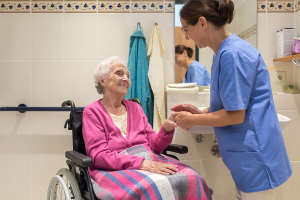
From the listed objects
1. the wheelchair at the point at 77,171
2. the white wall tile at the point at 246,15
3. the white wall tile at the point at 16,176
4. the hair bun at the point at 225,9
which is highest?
the white wall tile at the point at 246,15

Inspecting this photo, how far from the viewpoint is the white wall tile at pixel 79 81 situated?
2.28 metres

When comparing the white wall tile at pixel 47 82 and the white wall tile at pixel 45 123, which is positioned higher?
the white wall tile at pixel 47 82

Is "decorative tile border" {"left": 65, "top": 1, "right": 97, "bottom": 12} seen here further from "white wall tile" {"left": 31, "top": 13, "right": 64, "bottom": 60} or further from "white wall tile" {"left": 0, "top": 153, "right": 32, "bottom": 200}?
"white wall tile" {"left": 0, "top": 153, "right": 32, "bottom": 200}

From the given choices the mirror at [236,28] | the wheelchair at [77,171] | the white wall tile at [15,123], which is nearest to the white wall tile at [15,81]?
the white wall tile at [15,123]

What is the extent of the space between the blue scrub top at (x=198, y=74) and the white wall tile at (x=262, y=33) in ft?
1.80

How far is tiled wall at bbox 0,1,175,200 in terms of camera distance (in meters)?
2.26

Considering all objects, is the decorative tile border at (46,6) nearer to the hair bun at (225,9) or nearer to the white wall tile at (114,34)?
the white wall tile at (114,34)

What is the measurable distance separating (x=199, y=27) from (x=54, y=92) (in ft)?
5.23

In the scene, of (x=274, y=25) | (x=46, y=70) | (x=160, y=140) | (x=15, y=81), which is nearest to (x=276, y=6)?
(x=274, y=25)

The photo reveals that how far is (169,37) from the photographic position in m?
2.29

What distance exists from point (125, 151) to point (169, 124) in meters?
0.29

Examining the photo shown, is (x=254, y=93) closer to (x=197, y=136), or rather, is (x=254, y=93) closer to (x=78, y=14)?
(x=197, y=136)

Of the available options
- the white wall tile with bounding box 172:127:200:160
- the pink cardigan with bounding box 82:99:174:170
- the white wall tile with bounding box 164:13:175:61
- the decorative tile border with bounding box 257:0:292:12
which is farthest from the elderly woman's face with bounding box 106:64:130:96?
the decorative tile border with bounding box 257:0:292:12

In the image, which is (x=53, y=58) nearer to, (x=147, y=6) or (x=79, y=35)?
(x=79, y=35)
